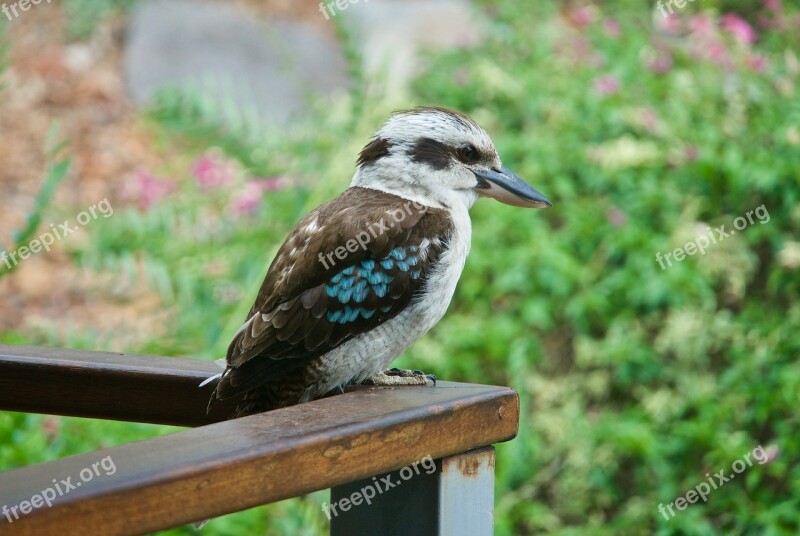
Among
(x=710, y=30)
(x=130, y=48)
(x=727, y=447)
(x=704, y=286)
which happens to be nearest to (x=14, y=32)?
(x=130, y=48)

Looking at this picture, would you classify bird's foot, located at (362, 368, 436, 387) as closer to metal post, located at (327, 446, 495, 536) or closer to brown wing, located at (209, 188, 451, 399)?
brown wing, located at (209, 188, 451, 399)

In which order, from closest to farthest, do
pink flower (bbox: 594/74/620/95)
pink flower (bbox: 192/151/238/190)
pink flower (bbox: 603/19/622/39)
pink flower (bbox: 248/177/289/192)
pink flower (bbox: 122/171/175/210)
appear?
1. pink flower (bbox: 248/177/289/192)
2. pink flower (bbox: 192/151/238/190)
3. pink flower (bbox: 122/171/175/210)
4. pink flower (bbox: 594/74/620/95)
5. pink flower (bbox: 603/19/622/39)

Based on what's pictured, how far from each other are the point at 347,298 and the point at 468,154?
1.64 ft

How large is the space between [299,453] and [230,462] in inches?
4.6

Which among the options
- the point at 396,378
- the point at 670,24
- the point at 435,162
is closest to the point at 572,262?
the point at 670,24

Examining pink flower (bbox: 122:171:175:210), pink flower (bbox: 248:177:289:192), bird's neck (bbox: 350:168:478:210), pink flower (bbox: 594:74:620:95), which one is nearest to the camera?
bird's neck (bbox: 350:168:478:210)

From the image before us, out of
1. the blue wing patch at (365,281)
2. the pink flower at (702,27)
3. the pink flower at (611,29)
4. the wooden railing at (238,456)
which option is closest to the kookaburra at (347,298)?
the blue wing patch at (365,281)

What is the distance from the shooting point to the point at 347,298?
2131 mm

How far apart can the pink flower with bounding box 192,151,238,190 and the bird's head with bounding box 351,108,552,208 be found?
227 centimetres

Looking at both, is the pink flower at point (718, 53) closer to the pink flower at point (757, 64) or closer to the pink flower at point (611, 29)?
the pink flower at point (757, 64)

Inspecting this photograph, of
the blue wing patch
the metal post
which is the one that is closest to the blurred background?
the blue wing patch

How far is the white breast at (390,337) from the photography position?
218 centimetres

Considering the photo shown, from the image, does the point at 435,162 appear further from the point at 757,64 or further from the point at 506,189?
the point at 757,64

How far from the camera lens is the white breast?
2.18 m
